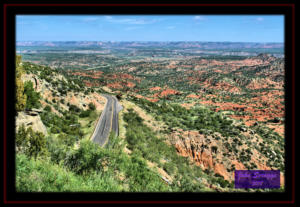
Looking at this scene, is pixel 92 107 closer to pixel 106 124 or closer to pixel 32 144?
pixel 106 124

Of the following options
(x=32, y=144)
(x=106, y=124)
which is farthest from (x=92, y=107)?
(x=32, y=144)

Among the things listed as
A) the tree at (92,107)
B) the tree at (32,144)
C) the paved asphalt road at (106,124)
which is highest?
the tree at (92,107)

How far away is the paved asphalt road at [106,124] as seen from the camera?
80.6 feet

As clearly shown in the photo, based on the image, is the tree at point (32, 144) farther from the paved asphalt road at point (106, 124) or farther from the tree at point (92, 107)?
the tree at point (92, 107)

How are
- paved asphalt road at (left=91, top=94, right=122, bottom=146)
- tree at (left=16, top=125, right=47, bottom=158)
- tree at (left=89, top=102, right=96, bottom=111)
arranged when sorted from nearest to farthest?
tree at (left=16, top=125, right=47, bottom=158), paved asphalt road at (left=91, top=94, right=122, bottom=146), tree at (left=89, top=102, right=96, bottom=111)

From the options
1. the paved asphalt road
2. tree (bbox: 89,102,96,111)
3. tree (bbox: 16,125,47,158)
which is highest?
tree (bbox: 89,102,96,111)

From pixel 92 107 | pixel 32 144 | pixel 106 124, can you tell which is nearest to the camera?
pixel 32 144

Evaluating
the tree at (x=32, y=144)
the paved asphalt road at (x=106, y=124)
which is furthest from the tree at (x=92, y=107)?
the tree at (x=32, y=144)

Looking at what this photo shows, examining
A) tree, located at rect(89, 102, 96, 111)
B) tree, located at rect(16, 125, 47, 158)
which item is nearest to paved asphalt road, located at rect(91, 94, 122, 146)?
tree, located at rect(89, 102, 96, 111)

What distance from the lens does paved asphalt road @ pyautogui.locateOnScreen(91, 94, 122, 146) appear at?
80.6 ft

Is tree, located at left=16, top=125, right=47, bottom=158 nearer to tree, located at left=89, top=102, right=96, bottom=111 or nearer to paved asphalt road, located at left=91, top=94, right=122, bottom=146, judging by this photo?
paved asphalt road, located at left=91, top=94, right=122, bottom=146

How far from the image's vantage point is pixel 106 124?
2997 cm

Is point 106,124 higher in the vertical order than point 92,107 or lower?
lower
